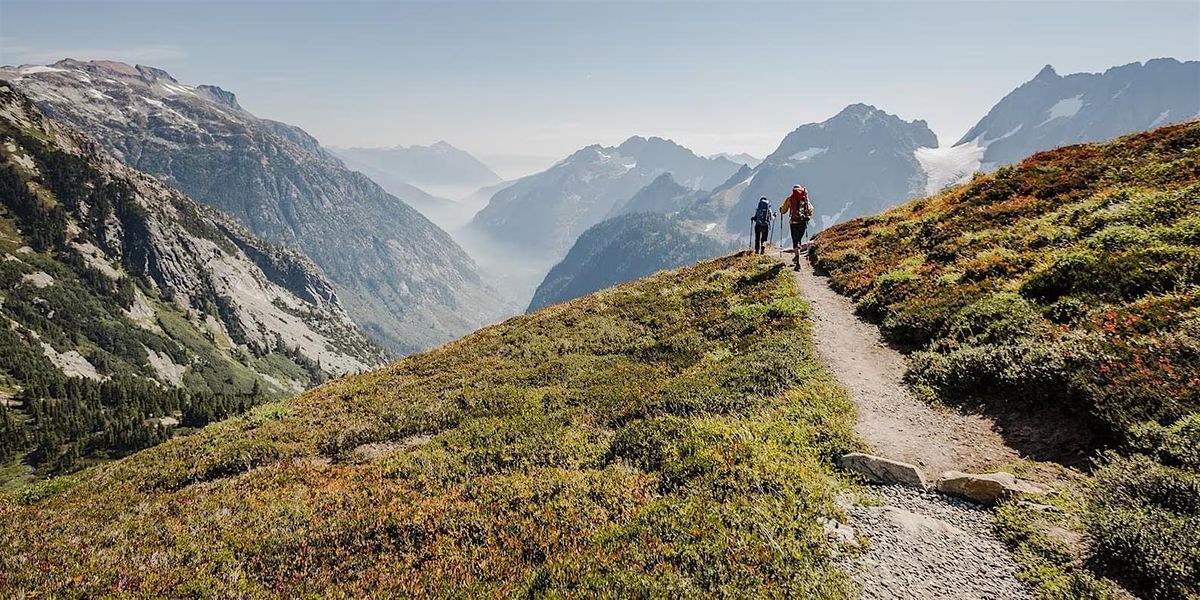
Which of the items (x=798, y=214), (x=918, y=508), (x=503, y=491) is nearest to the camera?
(x=918, y=508)

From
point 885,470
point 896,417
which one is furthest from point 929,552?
point 896,417

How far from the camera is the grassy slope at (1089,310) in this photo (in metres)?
8.29

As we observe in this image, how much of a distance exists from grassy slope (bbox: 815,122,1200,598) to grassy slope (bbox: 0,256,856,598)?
3789 mm

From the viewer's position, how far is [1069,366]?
12.5m

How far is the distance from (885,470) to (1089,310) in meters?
9.44

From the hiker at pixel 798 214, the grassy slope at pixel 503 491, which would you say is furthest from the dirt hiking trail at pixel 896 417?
the hiker at pixel 798 214

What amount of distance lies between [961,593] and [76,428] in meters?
252

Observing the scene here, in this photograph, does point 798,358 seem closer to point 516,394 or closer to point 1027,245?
point 516,394

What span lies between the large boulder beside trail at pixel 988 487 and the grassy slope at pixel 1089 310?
566 millimetres

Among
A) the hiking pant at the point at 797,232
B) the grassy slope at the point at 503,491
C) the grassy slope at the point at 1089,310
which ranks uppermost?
the hiking pant at the point at 797,232

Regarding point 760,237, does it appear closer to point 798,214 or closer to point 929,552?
point 798,214

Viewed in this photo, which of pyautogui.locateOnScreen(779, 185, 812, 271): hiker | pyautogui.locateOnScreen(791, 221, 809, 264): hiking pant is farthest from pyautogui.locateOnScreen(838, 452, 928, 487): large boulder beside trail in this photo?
pyautogui.locateOnScreen(791, 221, 809, 264): hiking pant

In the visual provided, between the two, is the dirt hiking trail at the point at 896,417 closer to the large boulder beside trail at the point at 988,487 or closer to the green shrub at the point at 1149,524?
the large boulder beside trail at the point at 988,487

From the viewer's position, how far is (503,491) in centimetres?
1217
